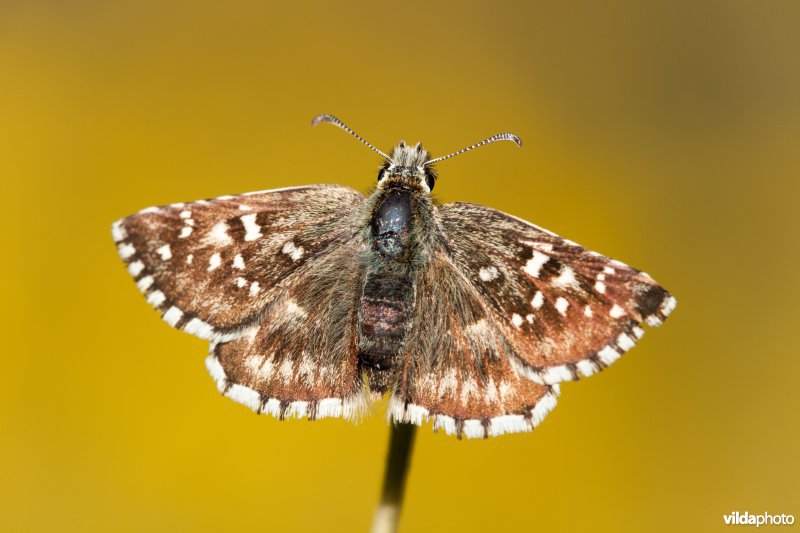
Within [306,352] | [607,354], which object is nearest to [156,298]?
[306,352]

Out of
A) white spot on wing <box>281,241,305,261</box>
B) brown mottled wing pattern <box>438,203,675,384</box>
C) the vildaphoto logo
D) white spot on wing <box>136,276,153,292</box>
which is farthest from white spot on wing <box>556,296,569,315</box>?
the vildaphoto logo

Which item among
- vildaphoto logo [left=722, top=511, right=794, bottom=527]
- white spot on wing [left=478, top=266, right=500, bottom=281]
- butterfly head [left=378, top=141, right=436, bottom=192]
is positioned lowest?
white spot on wing [left=478, top=266, right=500, bottom=281]

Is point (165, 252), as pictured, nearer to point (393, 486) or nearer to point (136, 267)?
point (136, 267)

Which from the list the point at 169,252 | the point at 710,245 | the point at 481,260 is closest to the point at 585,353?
the point at 481,260

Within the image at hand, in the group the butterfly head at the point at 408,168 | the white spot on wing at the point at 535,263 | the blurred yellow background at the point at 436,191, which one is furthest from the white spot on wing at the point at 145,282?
the blurred yellow background at the point at 436,191

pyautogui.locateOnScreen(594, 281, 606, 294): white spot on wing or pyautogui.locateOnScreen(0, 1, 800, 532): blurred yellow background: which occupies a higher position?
pyautogui.locateOnScreen(0, 1, 800, 532): blurred yellow background

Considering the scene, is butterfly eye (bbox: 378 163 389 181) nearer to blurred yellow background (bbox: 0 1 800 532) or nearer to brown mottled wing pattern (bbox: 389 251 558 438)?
brown mottled wing pattern (bbox: 389 251 558 438)

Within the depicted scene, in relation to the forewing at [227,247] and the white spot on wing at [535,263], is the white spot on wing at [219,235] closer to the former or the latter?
the forewing at [227,247]
